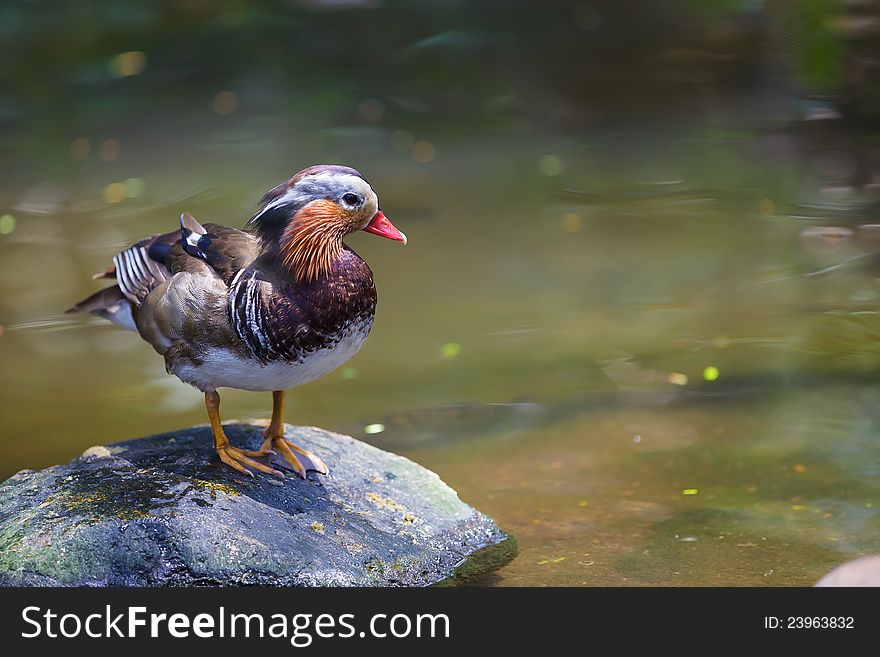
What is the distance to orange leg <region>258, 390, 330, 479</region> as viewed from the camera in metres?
4.56

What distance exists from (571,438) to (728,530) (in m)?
1.09

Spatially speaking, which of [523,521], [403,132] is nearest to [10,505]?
[523,521]

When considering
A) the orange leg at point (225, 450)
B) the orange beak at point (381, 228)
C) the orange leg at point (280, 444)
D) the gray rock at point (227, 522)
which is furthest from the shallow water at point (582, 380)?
the orange beak at point (381, 228)

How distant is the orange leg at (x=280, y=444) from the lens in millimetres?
4562

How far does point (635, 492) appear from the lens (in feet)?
17.2

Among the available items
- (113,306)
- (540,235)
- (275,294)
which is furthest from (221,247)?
(540,235)

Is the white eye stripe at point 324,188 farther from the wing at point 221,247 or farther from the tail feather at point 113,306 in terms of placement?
the tail feather at point 113,306

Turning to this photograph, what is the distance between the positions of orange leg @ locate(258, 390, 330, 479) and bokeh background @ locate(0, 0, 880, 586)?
2.74 feet

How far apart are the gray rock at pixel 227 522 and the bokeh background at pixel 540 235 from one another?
0.40 meters

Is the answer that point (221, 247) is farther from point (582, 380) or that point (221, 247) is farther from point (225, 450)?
point (582, 380)

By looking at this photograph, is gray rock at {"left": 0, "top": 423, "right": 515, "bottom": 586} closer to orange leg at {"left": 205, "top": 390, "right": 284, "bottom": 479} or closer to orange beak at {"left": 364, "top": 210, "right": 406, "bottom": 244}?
orange leg at {"left": 205, "top": 390, "right": 284, "bottom": 479}

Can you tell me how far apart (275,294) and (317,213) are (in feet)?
1.03

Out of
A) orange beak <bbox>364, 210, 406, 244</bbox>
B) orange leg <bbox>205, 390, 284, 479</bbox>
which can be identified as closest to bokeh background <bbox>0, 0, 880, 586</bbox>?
orange leg <bbox>205, 390, 284, 479</bbox>

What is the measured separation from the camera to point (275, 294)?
4062 mm
